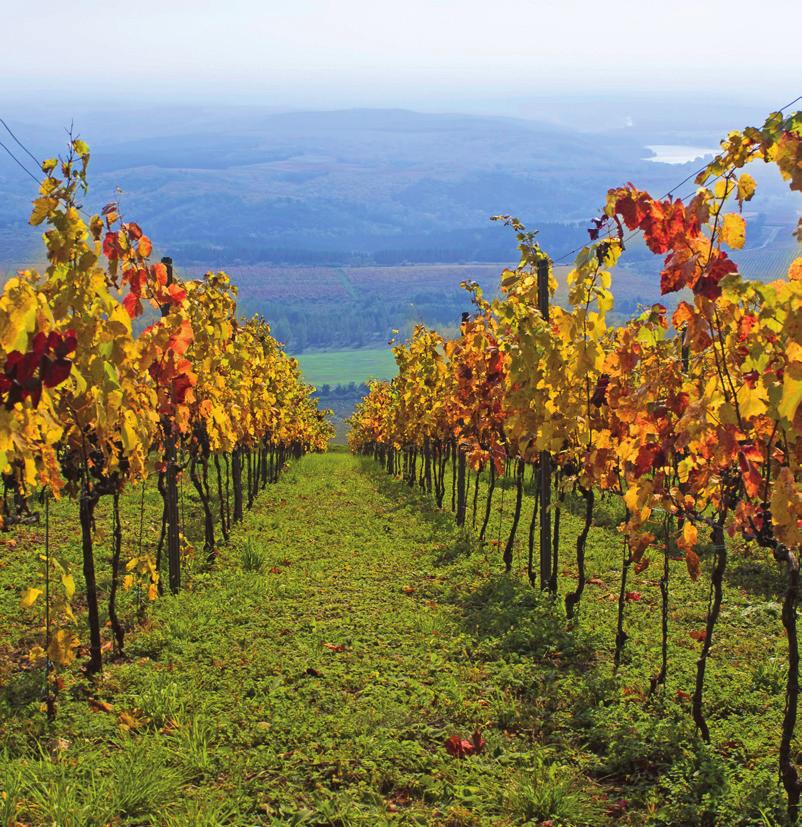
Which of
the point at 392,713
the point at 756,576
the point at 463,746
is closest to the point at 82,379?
the point at 392,713

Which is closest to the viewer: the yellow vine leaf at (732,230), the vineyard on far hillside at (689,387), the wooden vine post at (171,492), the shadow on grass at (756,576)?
the vineyard on far hillside at (689,387)

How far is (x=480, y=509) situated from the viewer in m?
18.0

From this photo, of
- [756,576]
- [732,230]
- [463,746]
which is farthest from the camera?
[756,576]

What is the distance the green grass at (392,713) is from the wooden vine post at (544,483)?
1.52ft

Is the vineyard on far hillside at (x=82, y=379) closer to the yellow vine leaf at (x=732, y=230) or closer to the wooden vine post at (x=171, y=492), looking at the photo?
the wooden vine post at (x=171, y=492)

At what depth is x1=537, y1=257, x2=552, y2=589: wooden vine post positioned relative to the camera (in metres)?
9.45

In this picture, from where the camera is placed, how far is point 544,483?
9.72 meters

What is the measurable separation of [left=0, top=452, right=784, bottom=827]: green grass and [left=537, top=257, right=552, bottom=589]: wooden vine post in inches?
18.2

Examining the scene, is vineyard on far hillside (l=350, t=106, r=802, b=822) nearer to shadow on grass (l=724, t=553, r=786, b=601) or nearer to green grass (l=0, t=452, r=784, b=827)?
green grass (l=0, t=452, r=784, b=827)

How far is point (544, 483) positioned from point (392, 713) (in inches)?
169

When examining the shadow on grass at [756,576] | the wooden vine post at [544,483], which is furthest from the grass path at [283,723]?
the shadow on grass at [756,576]

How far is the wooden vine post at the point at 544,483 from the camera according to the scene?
945cm

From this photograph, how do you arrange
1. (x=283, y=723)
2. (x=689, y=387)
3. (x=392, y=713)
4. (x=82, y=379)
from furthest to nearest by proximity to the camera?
1. (x=689, y=387)
2. (x=392, y=713)
3. (x=283, y=723)
4. (x=82, y=379)

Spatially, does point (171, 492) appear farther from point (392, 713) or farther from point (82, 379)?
point (82, 379)
